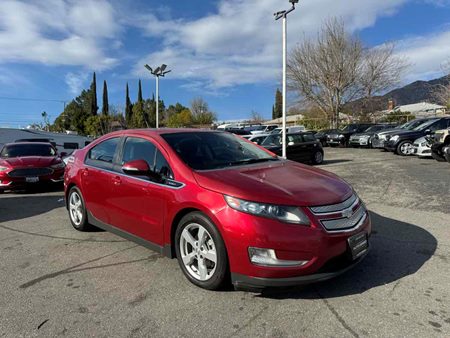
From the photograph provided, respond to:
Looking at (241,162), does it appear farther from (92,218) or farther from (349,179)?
(349,179)

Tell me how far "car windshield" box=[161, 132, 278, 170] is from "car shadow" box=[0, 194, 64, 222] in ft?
14.2

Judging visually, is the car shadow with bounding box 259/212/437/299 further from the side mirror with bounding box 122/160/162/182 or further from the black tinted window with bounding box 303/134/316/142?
the black tinted window with bounding box 303/134/316/142

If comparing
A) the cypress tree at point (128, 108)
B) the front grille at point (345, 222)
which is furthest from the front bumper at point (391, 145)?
the cypress tree at point (128, 108)

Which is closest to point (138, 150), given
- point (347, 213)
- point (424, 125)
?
point (347, 213)

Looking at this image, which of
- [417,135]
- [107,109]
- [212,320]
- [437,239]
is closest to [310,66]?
[417,135]

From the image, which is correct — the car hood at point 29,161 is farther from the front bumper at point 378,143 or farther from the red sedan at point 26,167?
the front bumper at point 378,143

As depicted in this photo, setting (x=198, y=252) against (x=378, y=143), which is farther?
(x=378, y=143)

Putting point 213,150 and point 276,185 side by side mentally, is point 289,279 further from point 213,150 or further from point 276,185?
point 213,150

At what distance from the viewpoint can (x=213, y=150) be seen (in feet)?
15.0

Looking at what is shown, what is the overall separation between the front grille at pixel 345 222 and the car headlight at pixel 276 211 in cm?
22

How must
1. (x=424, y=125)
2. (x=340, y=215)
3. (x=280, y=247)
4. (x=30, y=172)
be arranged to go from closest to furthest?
(x=280, y=247), (x=340, y=215), (x=30, y=172), (x=424, y=125)

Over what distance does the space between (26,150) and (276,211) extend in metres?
10.4

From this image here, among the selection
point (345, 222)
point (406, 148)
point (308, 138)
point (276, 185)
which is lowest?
point (345, 222)

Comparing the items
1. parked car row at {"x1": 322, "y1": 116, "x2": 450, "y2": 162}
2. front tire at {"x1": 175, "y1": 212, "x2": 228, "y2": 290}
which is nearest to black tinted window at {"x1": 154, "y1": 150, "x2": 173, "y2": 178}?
front tire at {"x1": 175, "y1": 212, "x2": 228, "y2": 290}
